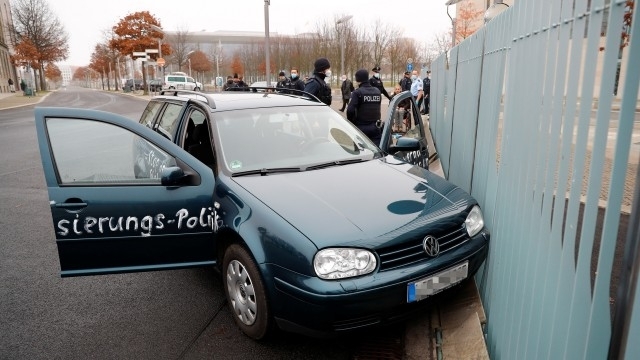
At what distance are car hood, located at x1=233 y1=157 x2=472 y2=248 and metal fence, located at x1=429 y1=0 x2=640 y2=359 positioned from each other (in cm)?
46

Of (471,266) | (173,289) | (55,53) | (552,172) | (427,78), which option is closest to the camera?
(552,172)

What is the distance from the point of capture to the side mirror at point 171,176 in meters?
3.28

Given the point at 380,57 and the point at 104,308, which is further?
the point at 380,57

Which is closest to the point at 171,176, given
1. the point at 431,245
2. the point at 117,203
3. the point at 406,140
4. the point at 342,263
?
the point at 117,203

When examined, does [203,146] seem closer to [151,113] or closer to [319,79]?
[151,113]

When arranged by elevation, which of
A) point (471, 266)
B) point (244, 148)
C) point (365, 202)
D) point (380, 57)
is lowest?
point (471, 266)

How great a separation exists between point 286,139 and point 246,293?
57.3 inches

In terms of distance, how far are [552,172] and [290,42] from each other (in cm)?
5103

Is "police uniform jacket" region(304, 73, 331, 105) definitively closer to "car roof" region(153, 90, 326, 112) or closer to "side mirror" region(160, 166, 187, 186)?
"car roof" region(153, 90, 326, 112)

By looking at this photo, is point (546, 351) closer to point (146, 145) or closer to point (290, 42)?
point (146, 145)

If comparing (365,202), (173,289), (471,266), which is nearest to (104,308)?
(173,289)

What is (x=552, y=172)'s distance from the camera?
1886 mm

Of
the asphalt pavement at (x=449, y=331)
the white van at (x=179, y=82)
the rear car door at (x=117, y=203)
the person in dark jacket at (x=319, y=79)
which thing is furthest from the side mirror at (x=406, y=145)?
the white van at (x=179, y=82)

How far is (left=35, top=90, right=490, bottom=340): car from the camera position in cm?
266
